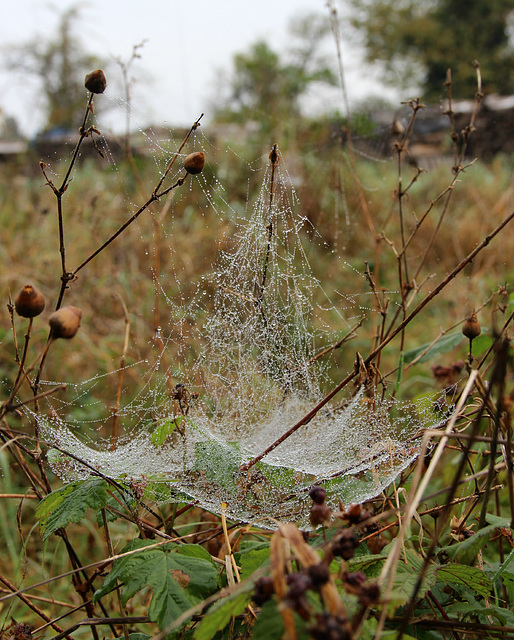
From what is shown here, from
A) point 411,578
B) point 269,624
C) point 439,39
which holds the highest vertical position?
point 439,39

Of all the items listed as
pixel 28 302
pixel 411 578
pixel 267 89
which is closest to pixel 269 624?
pixel 411 578

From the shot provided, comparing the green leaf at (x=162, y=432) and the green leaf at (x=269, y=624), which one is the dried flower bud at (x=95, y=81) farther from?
the green leaf at (x=269, y=624)

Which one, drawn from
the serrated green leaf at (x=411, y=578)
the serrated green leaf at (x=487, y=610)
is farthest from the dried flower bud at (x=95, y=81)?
the serrated green leaf at (x=487, y=610)

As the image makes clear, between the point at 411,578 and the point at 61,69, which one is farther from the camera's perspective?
Answer: the point at 61,69

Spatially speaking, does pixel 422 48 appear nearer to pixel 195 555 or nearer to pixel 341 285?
pixel 341 285

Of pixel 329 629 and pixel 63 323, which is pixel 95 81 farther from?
pixel 329 629

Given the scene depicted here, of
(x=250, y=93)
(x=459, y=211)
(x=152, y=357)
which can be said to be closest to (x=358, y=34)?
(x=250, y=93)

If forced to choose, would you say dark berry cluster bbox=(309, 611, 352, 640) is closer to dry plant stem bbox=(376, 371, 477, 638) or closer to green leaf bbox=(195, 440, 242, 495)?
dry plant stem bbox=(376, 371, 477, 638)
